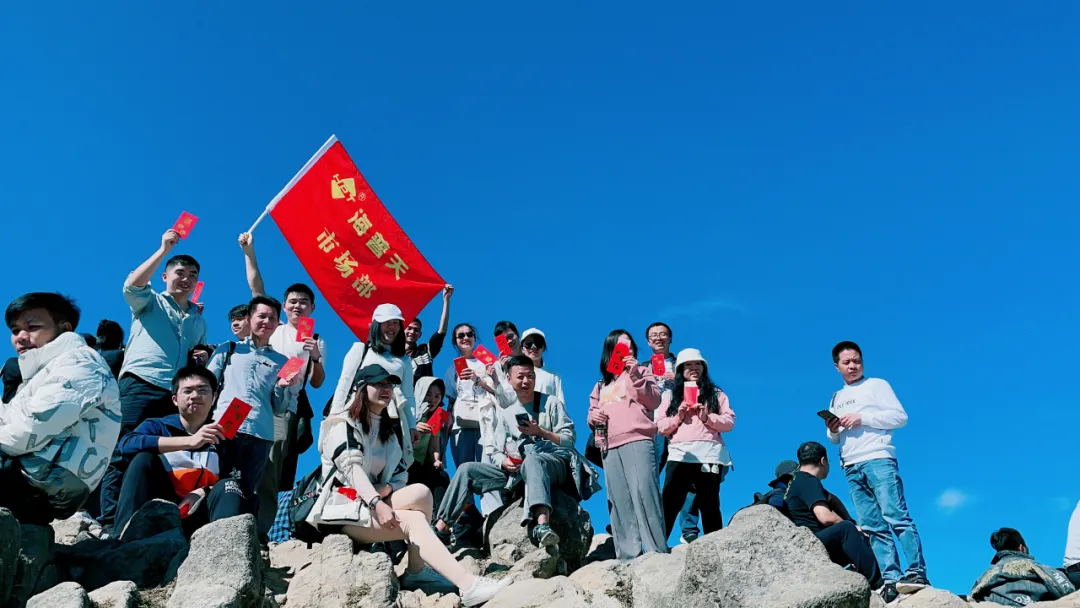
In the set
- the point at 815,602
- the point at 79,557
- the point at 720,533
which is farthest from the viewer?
the point at 79,557

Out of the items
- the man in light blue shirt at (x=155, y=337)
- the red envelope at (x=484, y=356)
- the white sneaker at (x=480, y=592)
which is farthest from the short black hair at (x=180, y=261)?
the white sneaker at (x=480, y=592)

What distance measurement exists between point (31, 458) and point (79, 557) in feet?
3.14

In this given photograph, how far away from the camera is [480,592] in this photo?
22.7 ft

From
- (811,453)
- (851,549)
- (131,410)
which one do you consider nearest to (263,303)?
(131,410)

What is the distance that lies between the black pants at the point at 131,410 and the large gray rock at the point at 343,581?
6.80ft

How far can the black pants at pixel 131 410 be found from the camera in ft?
26.9

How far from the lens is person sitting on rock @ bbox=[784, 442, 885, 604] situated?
8.06 m

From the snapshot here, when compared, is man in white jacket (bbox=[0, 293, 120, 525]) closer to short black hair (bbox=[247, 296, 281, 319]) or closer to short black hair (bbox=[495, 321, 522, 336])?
short black hair (bbox=[247, 296, 281, 319])

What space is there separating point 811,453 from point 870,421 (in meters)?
0.68

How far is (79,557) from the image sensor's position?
6.96m

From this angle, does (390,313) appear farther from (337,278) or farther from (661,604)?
(661,604)

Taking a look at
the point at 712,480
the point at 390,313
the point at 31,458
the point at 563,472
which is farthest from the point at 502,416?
the point at 31,458

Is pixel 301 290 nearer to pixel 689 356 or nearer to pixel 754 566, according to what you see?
pixel 689 356

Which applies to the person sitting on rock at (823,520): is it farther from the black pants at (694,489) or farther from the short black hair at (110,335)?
the short black hair at (110,335)
